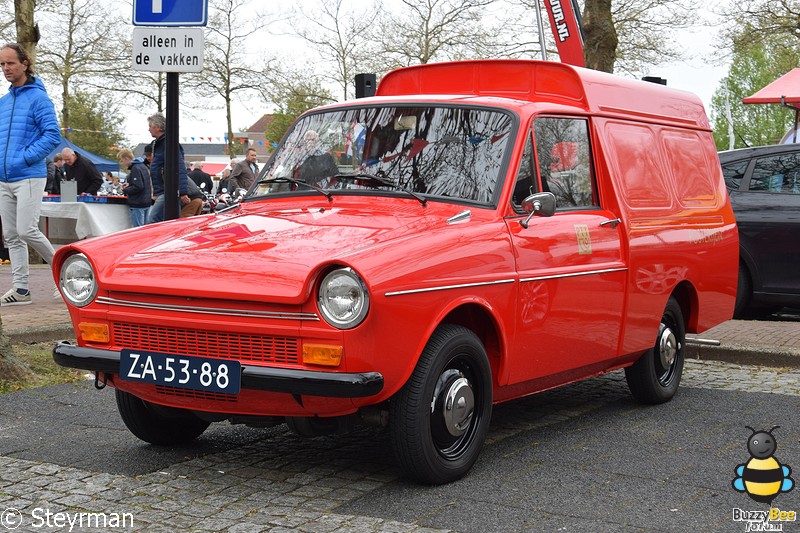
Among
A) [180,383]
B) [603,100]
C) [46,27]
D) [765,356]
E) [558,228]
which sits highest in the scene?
[46,27]

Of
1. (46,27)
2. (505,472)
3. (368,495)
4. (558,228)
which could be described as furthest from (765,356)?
(46,27)

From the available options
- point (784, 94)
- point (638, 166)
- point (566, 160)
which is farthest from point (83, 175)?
point (566, 160)

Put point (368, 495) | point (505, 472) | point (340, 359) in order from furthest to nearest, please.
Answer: point (505, 472)
point (368, 495)
point (340, 359)

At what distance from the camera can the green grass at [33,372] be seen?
680 centimetres

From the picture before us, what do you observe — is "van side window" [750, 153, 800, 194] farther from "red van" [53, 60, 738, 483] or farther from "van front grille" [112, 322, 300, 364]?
"van front grille" [112, 322, 300, 364]

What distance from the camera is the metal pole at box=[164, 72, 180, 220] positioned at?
727 cm

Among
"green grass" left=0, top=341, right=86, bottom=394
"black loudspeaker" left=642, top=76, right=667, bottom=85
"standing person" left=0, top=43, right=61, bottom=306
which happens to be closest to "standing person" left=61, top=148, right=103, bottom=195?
"standing person" left=0, top=43, right=61, bottom=306

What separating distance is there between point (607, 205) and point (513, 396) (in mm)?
1434

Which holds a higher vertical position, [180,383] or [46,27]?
[46,27]

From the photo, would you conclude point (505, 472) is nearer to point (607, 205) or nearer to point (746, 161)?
point (607, 205)

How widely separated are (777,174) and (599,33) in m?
7.57

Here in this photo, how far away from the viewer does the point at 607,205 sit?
6238mm

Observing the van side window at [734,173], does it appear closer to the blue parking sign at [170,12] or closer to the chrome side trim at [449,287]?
the blue parking sign at [170,12]

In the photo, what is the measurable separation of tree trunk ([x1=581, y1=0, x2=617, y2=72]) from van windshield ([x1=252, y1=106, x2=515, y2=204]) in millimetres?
12000
